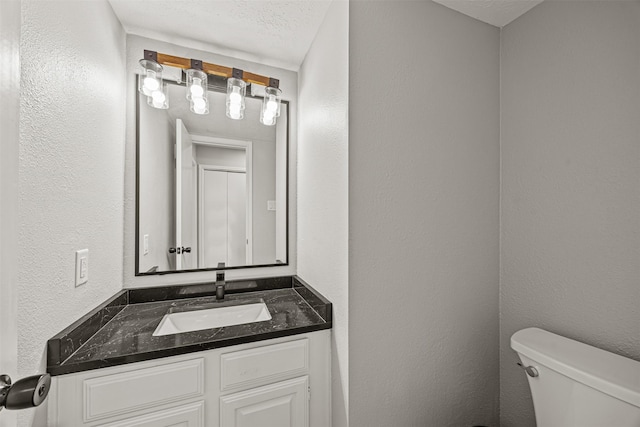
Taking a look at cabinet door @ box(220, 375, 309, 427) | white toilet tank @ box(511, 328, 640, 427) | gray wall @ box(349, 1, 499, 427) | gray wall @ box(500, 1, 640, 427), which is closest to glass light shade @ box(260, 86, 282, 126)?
gray wall @ box(349, 1, 499, 427)

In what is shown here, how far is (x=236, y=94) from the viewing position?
5.08 ft

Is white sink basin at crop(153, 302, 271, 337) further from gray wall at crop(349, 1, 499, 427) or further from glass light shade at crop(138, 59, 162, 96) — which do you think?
glass light shade at crop(138, 59, 162, 96)

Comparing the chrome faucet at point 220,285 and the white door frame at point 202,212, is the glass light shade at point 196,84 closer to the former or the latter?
the white door frame at point 202,212

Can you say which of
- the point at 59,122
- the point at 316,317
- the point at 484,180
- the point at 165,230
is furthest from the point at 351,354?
the point at 59,122

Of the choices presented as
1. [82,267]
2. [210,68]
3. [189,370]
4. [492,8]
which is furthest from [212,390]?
[492,8]

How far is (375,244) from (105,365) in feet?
3.41

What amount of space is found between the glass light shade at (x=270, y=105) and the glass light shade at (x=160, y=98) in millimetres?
516

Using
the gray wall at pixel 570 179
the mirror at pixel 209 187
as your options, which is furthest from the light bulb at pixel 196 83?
the gray wall at pixel 570 179

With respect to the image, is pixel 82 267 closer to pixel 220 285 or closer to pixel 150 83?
pixel 220 285

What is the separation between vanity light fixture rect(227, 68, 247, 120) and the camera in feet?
5.01

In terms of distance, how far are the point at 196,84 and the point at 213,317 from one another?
1.21 m

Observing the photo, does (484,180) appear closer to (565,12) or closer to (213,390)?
(565,12)

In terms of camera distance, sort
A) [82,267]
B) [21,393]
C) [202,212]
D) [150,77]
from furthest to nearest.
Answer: [202,212], [150,77], [82,267], [21,393]

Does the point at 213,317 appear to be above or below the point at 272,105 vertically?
below
